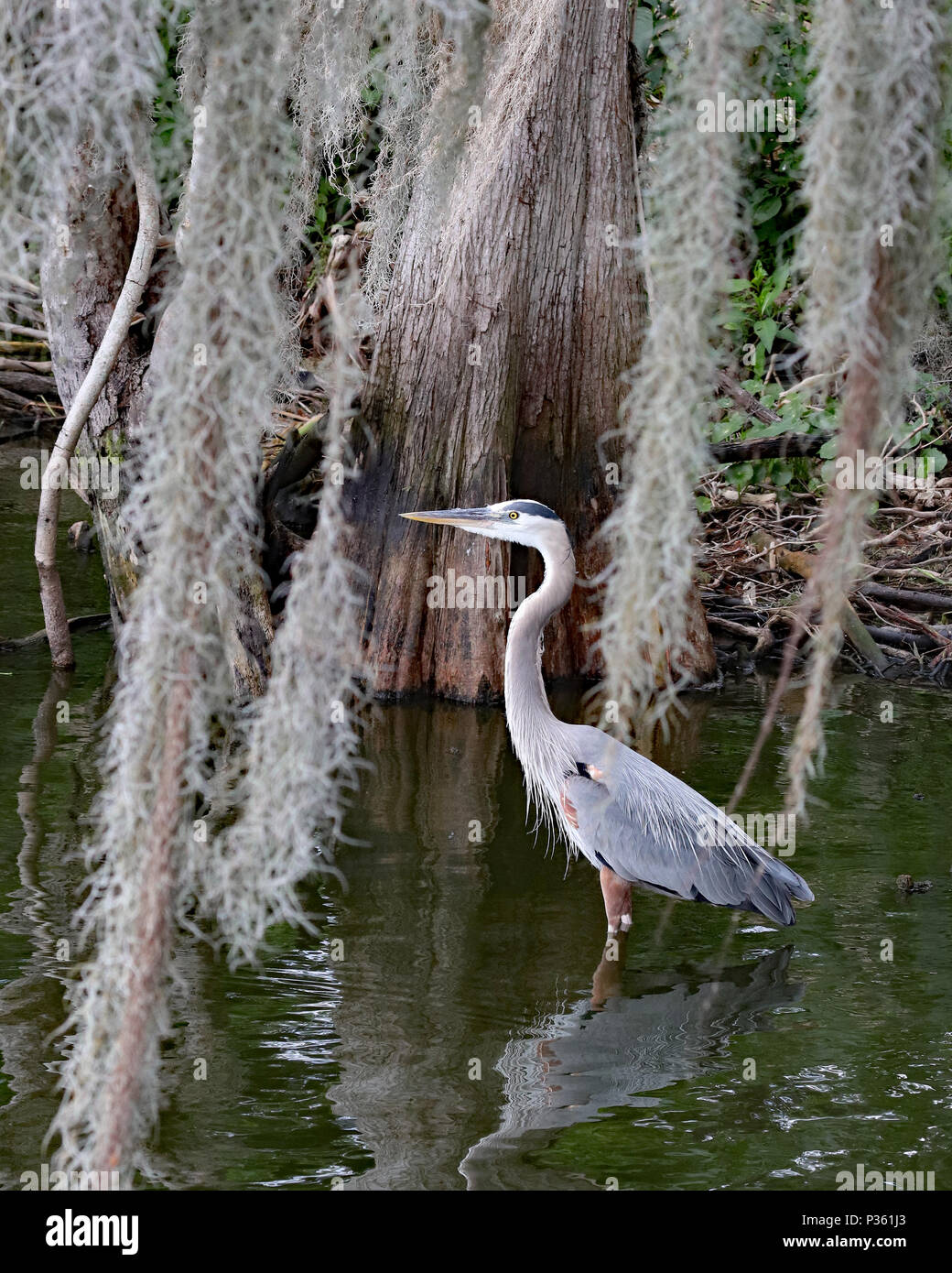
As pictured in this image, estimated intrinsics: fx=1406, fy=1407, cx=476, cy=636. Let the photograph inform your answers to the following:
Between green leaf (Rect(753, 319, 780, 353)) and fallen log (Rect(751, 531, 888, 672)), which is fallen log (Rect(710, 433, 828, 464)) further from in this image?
green leaf (Rect(753, 319, 780, 353))

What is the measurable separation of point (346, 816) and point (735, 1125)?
233 cm

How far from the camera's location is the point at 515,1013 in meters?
3.94

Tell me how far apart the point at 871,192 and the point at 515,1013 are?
3.17 meters

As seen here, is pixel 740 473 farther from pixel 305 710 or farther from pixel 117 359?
pixel 305 710

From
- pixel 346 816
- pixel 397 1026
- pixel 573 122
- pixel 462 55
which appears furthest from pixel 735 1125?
pixel 573 122

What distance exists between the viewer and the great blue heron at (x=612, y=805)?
438 cm

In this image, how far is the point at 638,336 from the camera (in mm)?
6523

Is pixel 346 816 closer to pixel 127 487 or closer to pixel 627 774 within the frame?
pixel 627 774

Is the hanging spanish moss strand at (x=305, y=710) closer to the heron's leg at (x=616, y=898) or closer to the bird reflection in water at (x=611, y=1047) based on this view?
the bird reflection in water at (x=611, y=1047)

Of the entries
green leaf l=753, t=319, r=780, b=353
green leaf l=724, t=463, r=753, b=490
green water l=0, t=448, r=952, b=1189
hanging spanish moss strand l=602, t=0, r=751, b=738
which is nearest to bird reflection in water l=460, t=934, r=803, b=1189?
green water l=0, t=448, r=952, b=1189

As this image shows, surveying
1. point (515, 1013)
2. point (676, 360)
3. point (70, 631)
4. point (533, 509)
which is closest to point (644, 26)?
point (533, 509)

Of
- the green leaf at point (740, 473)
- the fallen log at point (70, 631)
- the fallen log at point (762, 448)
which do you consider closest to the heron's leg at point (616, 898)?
the fallen log at point (762, 448)

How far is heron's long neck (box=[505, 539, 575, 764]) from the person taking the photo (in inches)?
191
